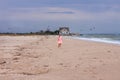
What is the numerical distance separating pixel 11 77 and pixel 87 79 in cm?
217

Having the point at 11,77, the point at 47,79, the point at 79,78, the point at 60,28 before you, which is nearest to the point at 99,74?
the point at 79,78

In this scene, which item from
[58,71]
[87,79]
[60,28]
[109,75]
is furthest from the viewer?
[60,28]

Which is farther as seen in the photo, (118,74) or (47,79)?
(118,74)

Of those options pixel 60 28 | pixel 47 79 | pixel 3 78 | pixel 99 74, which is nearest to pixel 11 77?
pixel 3 78

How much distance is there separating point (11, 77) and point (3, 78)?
0.89 feet

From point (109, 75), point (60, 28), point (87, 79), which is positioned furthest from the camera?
point (60, 28)

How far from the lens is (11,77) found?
9.84 metres

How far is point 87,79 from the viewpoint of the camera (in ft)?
31.0

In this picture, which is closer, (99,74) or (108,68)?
(99,74)

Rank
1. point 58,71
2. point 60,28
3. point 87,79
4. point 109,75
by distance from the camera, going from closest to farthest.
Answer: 1. point 87,79
2. point 109,75
3. point 58,71
4. point 60,28

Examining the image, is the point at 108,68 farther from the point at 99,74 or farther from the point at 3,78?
the point at 3,78

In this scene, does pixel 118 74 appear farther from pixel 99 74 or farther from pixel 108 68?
pixel 108 68

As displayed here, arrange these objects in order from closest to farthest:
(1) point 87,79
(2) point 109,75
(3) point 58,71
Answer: (1) point 87,79 < (2) point 109,75 < (3) point 58,71

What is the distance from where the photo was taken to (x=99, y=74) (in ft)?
34.0
